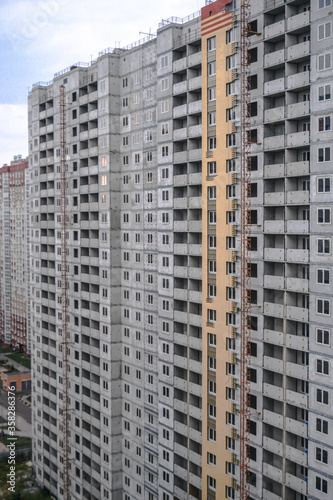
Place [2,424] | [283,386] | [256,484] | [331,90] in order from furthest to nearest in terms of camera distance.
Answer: [2,424]
[256,484]
[283,386]
[331,90]

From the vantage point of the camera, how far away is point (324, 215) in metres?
36.9

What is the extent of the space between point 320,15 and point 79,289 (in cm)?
4382

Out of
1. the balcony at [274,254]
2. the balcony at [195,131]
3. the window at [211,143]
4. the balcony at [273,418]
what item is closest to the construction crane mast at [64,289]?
the balcony at [195,131]

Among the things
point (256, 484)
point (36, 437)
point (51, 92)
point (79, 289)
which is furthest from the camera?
point (36, 437)

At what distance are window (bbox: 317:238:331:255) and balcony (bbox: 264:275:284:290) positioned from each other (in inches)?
167

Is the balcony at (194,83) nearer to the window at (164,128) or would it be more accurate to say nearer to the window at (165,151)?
the window at (164,128)

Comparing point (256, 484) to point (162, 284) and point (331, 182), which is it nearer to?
point (162, 284)

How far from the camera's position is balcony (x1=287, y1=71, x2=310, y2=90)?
38.1m

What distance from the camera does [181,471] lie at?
171ft

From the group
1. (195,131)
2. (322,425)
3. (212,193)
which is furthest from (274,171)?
(322,425)

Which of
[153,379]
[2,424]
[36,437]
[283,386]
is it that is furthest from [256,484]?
[2,424]

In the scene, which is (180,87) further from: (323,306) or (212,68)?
(323,306)

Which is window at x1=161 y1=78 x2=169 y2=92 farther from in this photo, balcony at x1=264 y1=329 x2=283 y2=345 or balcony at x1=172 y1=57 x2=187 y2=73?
balcony at x1=264 y1=329 x2=283 y2=345

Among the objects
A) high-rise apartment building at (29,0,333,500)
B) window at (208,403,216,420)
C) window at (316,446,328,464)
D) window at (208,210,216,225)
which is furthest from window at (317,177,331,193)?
window at (208,403,216,420)
